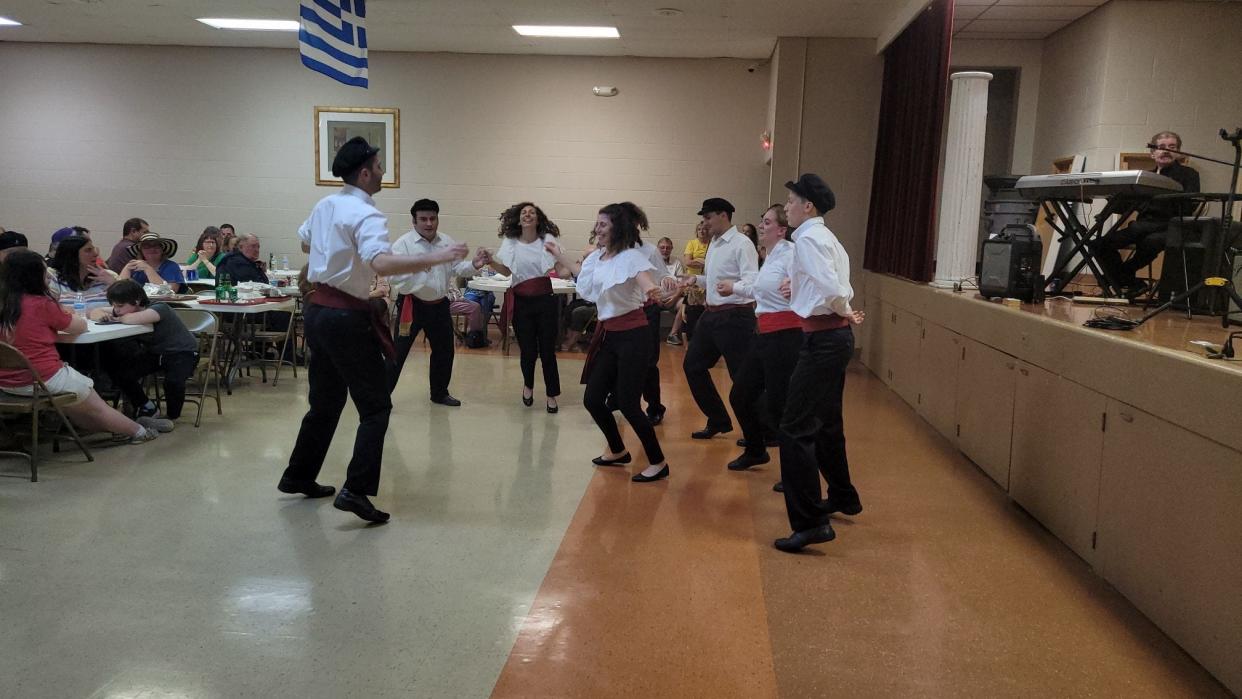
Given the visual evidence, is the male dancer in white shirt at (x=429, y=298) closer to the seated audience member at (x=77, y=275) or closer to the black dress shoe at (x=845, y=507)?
the seated audience member at (x=77, y=275)

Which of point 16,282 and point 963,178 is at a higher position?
point 963,178

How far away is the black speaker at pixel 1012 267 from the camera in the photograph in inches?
209

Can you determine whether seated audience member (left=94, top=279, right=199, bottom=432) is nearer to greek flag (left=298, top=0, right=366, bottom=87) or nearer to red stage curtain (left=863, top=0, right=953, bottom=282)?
greek flag (left=298, top=0, right=366, bottom=87)

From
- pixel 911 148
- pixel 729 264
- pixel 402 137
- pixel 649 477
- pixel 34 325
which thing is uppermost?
pixel 402 137

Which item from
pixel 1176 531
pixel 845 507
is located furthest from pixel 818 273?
pixel 1176 531

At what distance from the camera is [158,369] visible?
5.88 metres

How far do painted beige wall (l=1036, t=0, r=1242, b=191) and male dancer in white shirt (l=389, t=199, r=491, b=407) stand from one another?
5.80 m

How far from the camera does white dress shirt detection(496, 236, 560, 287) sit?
Answer: 6484mm

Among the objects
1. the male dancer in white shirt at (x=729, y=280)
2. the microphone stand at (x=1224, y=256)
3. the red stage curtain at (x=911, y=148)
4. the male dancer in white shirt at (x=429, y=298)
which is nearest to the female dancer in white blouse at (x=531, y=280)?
the male dancer in white shirt at (x=429, y=298)

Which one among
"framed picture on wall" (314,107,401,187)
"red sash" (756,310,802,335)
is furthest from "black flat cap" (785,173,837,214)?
"framed picture on wall" (314,107,401,187)

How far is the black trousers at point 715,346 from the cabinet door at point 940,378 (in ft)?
4.35

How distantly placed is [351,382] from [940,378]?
3871 mm

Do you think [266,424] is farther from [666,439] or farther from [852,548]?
[852,548]

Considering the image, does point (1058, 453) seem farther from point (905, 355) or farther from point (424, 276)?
point (424, 276)
